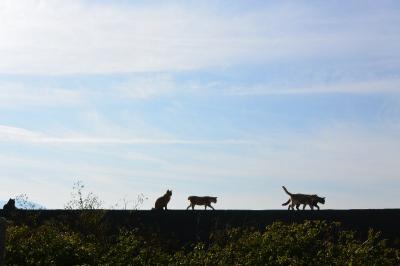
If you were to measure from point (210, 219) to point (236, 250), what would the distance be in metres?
3.08

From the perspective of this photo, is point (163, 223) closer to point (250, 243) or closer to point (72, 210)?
point (72, 210)

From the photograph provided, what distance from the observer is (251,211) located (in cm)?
1995

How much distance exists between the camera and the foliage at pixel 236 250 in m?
16.6

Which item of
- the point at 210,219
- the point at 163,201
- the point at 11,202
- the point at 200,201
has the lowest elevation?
the point at 210,219

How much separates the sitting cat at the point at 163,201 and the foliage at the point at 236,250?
4.22 metres

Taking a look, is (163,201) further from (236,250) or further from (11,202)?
(236,250)

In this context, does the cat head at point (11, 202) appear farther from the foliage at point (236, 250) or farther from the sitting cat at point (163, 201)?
the foliage at point (236, 250)

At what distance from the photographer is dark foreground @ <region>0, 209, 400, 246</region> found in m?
19.1

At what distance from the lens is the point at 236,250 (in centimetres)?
1716

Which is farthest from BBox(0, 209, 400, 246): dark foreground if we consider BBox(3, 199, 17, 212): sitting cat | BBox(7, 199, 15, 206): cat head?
BBox(7, 199, 15, 206): cat head

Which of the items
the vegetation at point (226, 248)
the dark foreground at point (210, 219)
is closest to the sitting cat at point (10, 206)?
the dark foreground at point (210, 219)

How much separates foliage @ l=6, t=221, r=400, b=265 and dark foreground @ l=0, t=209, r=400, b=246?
38.5 inches

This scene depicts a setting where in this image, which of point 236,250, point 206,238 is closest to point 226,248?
point 236,250

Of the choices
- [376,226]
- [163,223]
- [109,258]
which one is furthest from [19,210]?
[376,226]
